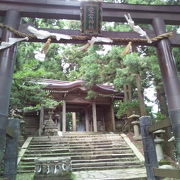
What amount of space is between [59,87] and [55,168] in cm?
865

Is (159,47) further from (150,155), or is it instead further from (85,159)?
(85,159)

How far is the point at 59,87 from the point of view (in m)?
14.0

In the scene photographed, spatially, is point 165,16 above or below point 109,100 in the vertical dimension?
below

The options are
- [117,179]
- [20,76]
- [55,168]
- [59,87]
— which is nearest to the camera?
[117,179]

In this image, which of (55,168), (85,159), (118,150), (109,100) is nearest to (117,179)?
(55,168)

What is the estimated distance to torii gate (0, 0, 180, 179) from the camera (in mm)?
3463

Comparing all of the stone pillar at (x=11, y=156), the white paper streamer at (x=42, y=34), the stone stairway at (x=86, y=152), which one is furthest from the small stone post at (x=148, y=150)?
the stone stairway at (x=86, y=152)

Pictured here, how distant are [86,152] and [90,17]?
6.73 metres

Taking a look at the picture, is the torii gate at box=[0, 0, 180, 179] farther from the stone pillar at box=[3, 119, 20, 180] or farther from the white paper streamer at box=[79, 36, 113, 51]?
the stone pillar at box=[3, 119, 20, 180]

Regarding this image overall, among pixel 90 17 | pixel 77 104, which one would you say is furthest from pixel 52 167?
pixel 77 104

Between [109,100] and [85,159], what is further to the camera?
[109,100]

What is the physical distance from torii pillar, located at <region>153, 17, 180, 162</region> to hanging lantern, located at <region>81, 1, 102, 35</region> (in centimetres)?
136

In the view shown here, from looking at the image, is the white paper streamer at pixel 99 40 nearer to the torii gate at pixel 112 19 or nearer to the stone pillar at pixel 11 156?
the torii gate at pixel 112 19

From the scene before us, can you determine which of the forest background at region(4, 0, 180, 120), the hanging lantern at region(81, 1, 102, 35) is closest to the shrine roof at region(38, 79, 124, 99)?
the forest background at region(4, 0, 180, 120)
